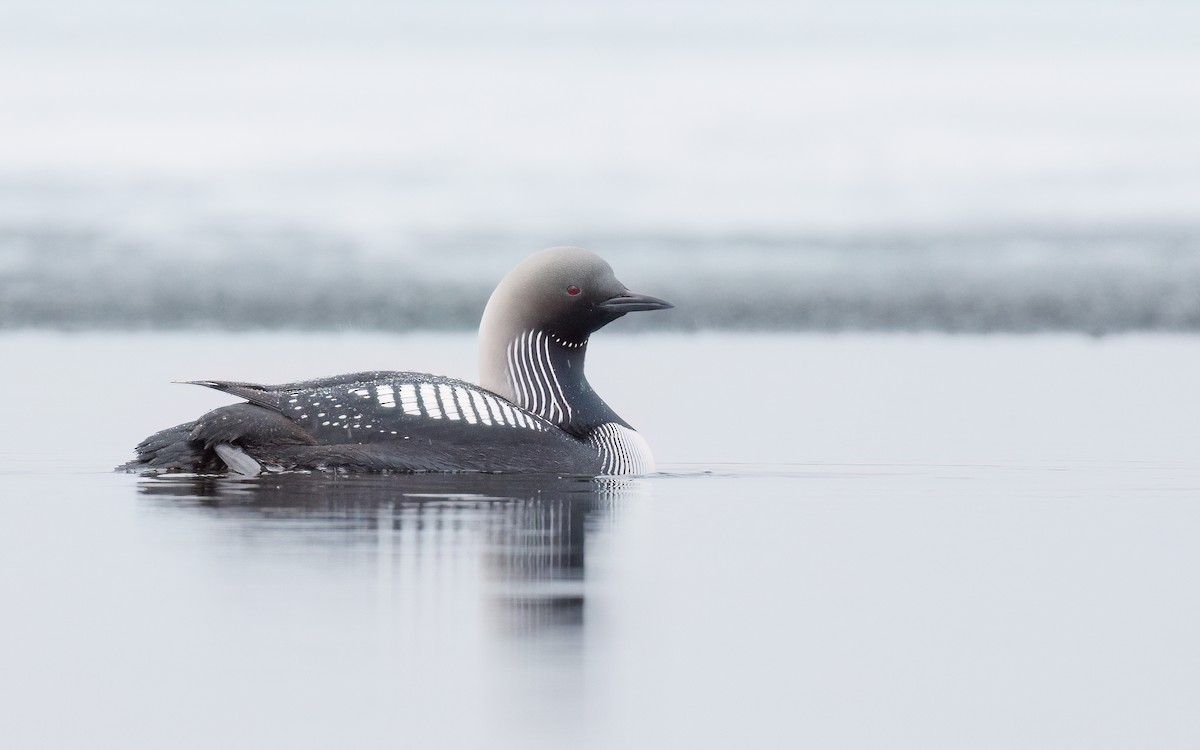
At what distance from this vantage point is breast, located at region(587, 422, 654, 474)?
724 cm

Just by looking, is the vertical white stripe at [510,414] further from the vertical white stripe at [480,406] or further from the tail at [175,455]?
the tail at [175,455]

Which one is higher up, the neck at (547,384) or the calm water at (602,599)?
the neck at (547,384)

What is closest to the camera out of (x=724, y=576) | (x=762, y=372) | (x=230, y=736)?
(x=230, y=736)

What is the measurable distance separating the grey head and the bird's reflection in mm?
576

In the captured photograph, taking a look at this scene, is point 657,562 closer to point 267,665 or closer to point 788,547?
point 788,547

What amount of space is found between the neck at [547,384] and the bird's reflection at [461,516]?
0.47 metres

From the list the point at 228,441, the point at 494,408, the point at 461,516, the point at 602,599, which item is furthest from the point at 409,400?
the point at 602,599

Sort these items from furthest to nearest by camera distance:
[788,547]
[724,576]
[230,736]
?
[788,547] < [724,576] < [230,736]

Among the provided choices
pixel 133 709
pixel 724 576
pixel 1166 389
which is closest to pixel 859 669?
pixel 724 576

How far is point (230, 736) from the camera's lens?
3.05 meters

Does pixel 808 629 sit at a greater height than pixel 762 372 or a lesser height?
lesser

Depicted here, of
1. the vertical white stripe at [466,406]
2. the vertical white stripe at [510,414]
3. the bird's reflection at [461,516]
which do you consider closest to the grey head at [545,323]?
the vertical white stripe at [510,414]

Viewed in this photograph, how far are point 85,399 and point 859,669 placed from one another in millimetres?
7985

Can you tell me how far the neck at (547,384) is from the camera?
7.44 metres
